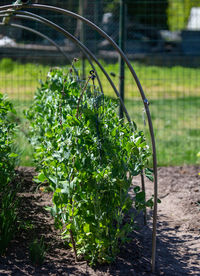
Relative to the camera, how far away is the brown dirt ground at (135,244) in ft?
9.83

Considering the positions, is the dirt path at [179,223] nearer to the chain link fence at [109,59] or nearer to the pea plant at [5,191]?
the chain link fence at [109,59]

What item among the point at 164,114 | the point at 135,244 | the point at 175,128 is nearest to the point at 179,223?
the point at 135,244

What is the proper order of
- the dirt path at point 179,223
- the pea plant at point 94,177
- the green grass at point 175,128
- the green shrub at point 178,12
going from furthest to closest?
the green shrub at point 178,12
the green grass at point 175,128
the dirt path at point 179,223
the pea plant at point 94,177

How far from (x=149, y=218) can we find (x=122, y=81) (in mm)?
2224

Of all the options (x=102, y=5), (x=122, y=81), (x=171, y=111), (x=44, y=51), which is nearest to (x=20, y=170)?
(x=122, y=81)

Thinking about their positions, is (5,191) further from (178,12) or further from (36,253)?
(178,12)

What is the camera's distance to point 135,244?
11.5 ft

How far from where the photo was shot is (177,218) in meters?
4.15

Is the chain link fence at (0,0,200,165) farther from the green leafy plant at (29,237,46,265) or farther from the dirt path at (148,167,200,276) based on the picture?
the green leafy plant at (29,237,46,265)

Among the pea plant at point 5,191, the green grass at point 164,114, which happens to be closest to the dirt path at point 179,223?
the green grass at point 164,114

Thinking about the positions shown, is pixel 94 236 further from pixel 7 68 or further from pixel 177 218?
pixel 7 68

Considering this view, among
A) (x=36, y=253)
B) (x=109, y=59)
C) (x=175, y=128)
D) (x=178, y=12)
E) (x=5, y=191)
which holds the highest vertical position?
(x=178, y=12)

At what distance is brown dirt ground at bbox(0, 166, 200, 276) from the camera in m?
3.00

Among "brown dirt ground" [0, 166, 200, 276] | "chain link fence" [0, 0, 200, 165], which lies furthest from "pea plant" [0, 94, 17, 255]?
"chain link fence" [0, 0, 200, 165]
